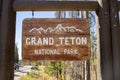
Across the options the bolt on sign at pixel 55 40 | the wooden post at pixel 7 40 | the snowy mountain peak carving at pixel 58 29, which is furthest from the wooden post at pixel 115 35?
the wooden post at pixel 7 40

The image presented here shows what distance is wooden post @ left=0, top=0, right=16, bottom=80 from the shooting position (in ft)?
10.7

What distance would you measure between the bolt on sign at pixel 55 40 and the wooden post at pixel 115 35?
346 millimetres

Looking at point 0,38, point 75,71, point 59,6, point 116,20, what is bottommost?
point 75,71

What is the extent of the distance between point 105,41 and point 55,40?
0.68 meters

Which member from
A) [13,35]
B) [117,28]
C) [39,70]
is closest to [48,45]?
[13,35]

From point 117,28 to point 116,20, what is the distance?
12cm

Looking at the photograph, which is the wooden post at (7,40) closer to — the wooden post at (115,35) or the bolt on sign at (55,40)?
the bolt on sign at (55,40)

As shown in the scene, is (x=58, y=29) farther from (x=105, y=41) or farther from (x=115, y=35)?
(x=115, y=35)

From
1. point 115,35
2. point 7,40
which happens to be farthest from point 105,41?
point 7,40

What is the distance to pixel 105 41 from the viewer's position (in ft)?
11.0

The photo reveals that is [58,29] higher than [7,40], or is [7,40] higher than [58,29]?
[58,29]

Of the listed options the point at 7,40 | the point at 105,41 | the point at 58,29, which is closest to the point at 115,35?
the point at 105,41

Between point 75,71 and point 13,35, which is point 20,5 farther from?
point 75,71

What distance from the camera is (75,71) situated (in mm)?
17094
